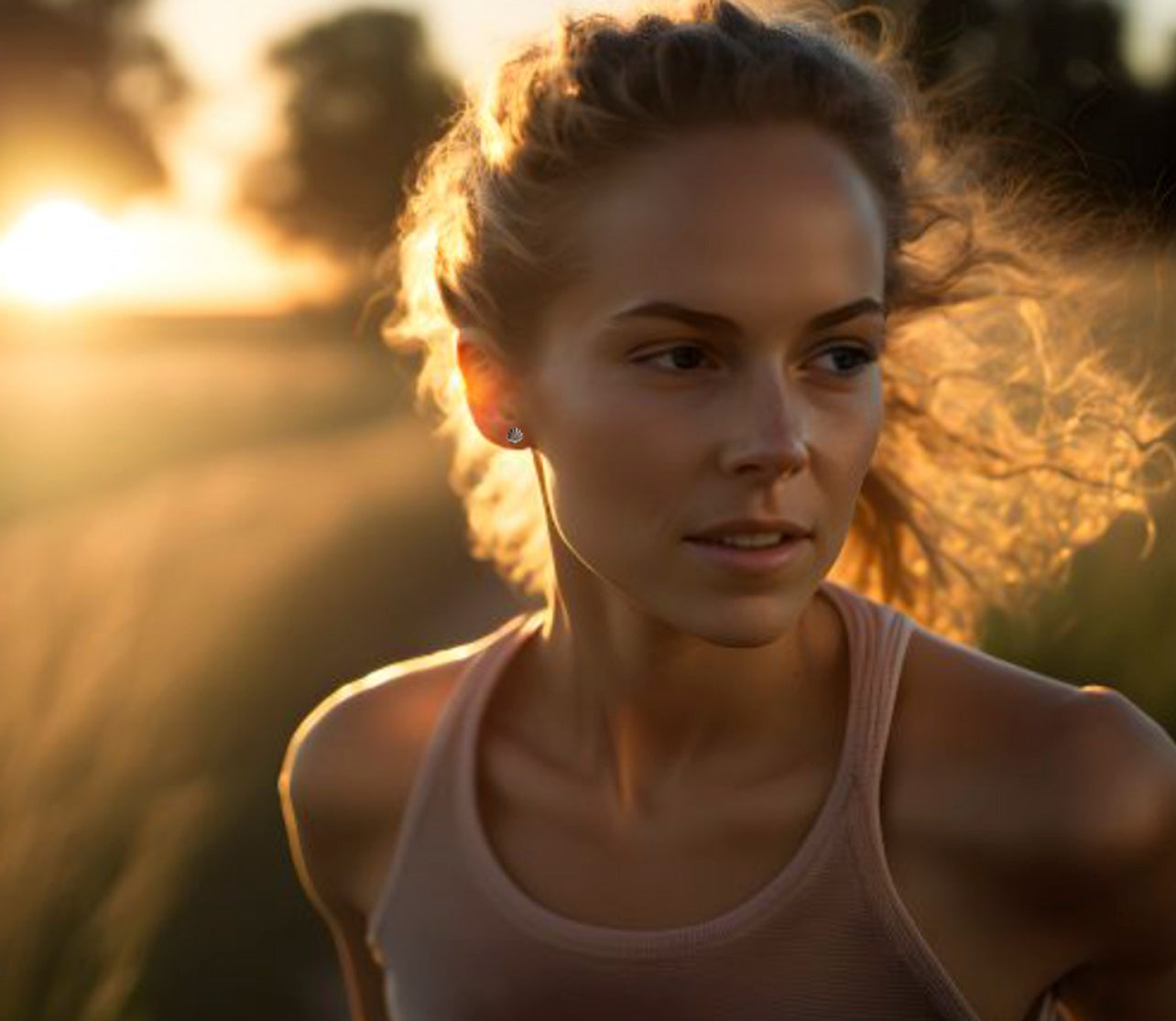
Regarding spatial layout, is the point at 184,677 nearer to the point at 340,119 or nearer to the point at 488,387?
the point at 488,387

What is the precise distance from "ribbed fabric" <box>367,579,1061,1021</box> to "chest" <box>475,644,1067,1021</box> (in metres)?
0.04

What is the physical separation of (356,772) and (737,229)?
41.3 inches

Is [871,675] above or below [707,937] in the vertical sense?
above

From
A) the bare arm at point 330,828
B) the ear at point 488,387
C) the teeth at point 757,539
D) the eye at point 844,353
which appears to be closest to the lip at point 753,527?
the teeth at point 757,539

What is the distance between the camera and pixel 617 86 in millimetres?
2607

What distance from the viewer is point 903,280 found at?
3008 millimetres

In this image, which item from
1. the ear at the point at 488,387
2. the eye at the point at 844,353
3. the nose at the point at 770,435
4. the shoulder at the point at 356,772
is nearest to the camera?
the nose at the point at 770,435

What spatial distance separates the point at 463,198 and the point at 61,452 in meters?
6.28

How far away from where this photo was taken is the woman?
2441 millimetres

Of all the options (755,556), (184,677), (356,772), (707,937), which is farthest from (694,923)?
(184,677)

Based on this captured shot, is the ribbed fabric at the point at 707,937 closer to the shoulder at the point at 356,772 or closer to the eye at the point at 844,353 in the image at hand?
the shoulder at the point at 356,772

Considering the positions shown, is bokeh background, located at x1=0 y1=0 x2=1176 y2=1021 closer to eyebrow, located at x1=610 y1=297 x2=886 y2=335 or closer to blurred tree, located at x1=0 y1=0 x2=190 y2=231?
eyebrow, located at x1=610 y1=297 x2=886 y2=335

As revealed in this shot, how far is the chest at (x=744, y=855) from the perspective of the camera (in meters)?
2.48

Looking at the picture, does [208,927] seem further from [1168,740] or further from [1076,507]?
[1168,740]
